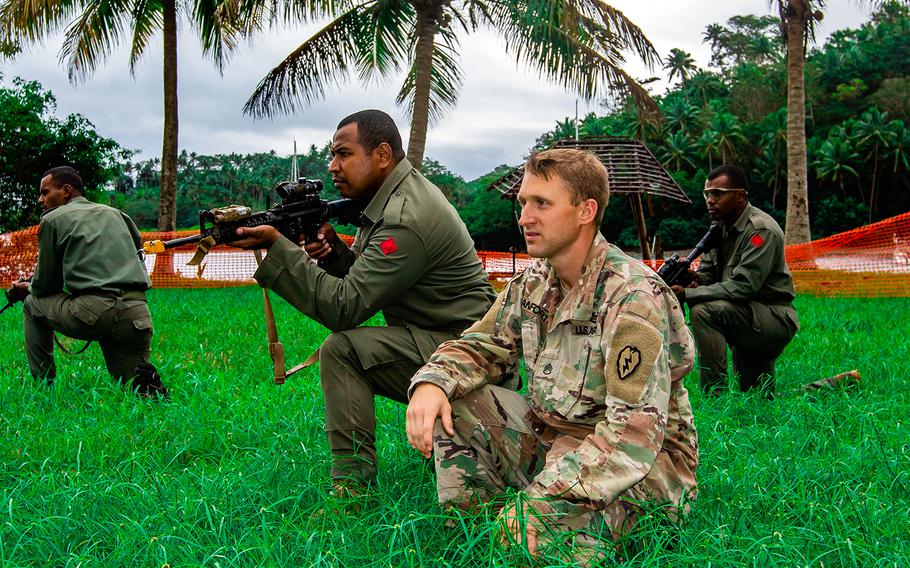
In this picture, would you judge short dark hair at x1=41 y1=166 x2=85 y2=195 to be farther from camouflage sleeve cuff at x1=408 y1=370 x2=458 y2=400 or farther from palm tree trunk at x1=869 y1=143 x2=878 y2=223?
Answer: palm tree trunk at x1=869 y1=143 x2=878 y2=223

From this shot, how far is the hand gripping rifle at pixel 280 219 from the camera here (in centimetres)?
337

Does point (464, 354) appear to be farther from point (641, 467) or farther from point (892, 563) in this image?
point (892, 563)

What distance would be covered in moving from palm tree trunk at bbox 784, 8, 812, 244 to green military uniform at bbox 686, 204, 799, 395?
1152 centimetres

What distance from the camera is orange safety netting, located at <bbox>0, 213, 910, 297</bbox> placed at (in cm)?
1412

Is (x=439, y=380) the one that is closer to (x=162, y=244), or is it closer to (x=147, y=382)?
(x=162, y=244)

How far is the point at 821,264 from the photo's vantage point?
15.7 meters

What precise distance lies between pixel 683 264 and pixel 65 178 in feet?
15.1

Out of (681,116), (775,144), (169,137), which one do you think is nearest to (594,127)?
(681,116)

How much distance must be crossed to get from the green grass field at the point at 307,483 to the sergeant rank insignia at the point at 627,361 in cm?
60

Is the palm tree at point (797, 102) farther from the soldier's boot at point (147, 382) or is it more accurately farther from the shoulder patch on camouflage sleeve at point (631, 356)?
the shoulder patch on camouflage sleeve at point (631, 356)

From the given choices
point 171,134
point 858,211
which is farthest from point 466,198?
point 171,134

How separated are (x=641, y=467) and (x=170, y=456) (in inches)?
110

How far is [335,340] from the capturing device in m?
3.48

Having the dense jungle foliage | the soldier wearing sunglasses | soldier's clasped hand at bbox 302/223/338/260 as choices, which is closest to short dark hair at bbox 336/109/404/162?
soldier's clasped hand at bbox 302/223/338/260
